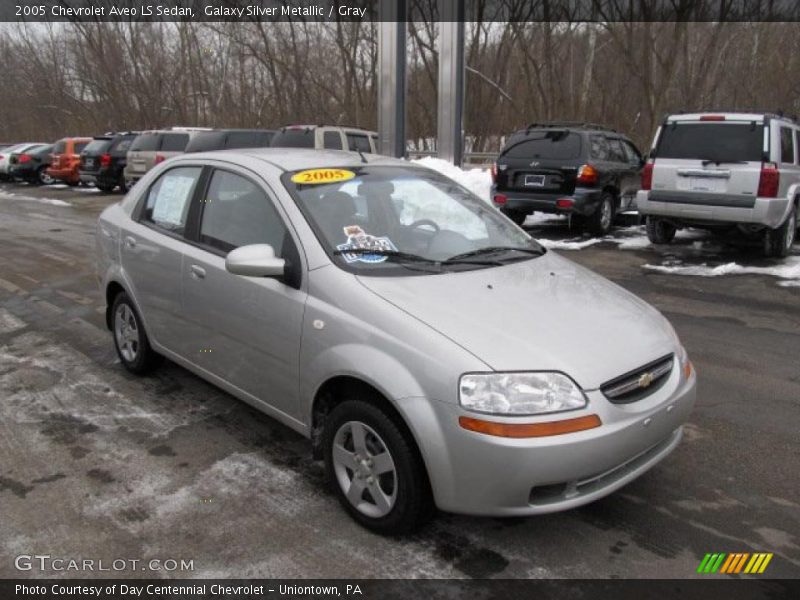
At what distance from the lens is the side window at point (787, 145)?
8758mm

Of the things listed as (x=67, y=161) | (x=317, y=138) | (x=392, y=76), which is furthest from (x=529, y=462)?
(x=67, y=161)

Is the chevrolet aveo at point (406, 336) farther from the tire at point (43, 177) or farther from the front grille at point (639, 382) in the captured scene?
the tire at point (43, 177)

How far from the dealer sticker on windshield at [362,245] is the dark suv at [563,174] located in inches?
297

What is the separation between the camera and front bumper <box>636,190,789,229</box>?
27.9 feet

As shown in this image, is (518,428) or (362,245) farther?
(362,245)

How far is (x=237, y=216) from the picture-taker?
3.80m

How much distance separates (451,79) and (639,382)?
15.1m

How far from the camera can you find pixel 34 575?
2.74 metres

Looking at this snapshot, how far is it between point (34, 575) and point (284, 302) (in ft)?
5.00

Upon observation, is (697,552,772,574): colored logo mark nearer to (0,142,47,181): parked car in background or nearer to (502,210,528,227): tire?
(502,210,528,227): tire

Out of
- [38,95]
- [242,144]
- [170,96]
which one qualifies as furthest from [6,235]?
[38,95]

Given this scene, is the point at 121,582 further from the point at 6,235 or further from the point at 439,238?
the point at 6,235

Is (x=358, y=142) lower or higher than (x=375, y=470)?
higher

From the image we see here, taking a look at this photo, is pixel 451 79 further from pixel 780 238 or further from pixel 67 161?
pixel 67 161
